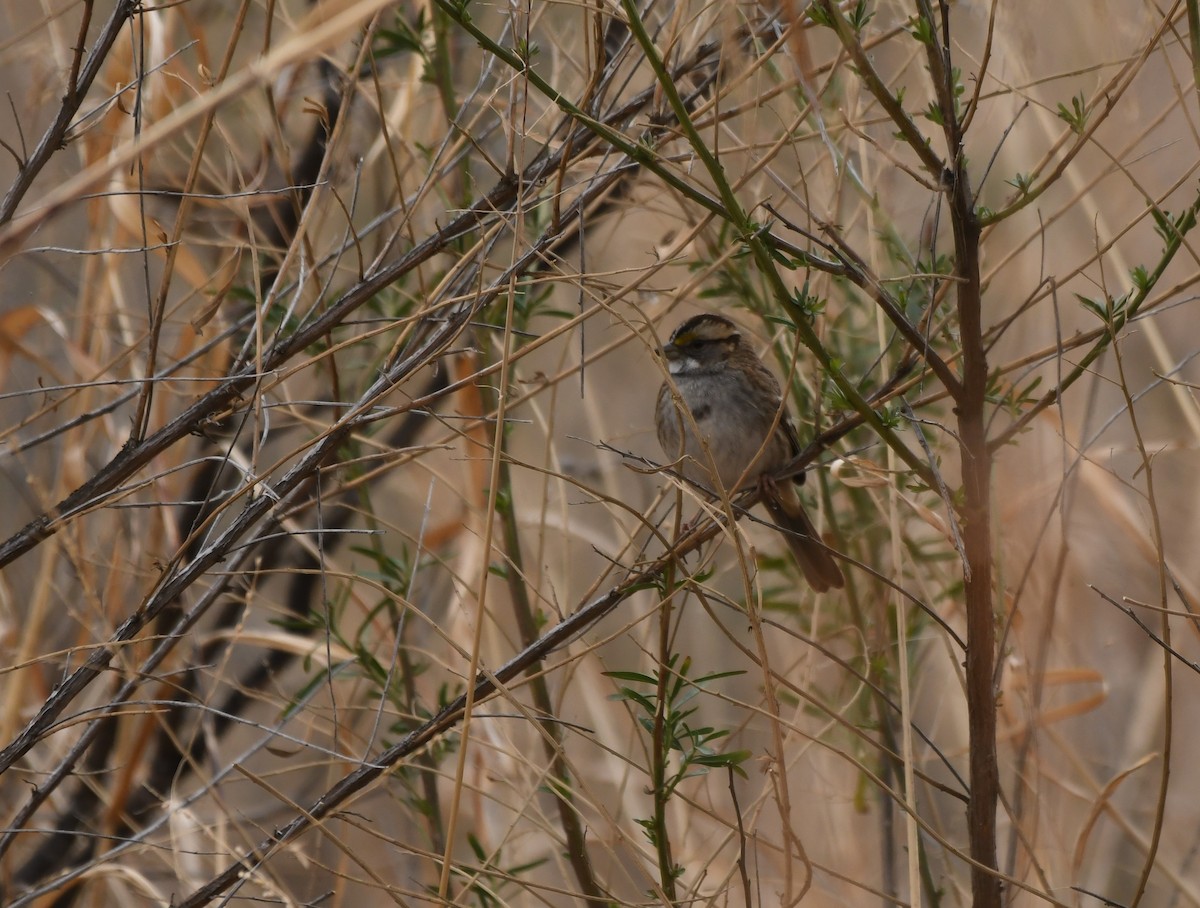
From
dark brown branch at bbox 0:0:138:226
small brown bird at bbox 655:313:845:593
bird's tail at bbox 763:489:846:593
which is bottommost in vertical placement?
bird's tail at bbox 763:489:846:593

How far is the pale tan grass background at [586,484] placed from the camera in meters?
2.57

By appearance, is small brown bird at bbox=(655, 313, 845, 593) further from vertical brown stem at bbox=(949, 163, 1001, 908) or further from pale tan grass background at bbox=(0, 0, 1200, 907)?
vertical brown stem at bbox=(949, 163, 1001, 908)

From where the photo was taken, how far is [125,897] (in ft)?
10.5

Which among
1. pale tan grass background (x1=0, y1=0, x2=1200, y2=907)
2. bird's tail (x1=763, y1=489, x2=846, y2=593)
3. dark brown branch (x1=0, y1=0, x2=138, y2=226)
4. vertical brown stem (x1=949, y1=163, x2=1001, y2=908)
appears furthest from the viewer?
bird's tail (x1=763, y1=489, x2=846, y2=593)

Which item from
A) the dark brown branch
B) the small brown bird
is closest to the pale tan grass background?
the small brown bird

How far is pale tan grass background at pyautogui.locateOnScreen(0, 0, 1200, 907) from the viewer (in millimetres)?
2568

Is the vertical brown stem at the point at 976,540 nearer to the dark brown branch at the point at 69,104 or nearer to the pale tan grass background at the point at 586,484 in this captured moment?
the pale tan grass background at the point at 586,484

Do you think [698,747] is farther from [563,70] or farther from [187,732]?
[187,732]

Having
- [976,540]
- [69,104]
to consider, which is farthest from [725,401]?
[69,104]

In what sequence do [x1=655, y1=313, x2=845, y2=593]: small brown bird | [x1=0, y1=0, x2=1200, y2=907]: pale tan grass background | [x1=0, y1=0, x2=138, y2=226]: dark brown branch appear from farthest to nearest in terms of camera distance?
[x1=655, y1=313, x2=845, y2=593]: small brown bird, [x1=0, y1=0, x2=1200, y2=907]: pale tan grass background, [x1=0, y1=0, x2=138, y2=226]: dark brown branch

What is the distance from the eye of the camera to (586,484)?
3.43 metres

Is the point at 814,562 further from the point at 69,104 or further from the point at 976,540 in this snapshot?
the point at 69,104

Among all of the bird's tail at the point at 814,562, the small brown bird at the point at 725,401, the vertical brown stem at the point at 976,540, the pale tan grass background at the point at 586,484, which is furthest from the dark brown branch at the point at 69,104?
the small brown bird at the point at 725,401

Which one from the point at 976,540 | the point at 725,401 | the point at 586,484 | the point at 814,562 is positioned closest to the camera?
the point at 976,540
